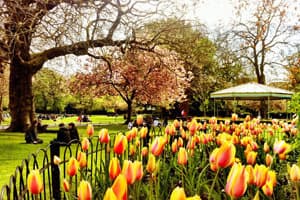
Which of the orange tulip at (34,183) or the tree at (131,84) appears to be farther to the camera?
the tree at (131,84)

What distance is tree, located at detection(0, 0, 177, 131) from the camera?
11.5 meters

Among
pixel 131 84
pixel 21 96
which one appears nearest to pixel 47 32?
pixel 21 96

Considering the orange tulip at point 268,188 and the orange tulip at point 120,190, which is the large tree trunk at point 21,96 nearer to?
the orange tulip at point 268,188

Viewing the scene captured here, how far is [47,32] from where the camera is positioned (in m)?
11.8

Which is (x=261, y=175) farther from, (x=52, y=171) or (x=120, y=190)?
(x=52, y=171)

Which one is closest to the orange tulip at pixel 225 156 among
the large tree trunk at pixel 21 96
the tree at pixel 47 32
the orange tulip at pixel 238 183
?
the orange tulip at pixel 238 183

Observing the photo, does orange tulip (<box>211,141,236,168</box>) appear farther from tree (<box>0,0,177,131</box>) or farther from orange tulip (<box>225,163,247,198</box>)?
tree (<box>0,0,177,131</box>)

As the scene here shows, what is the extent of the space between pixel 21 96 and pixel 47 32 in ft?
27.9

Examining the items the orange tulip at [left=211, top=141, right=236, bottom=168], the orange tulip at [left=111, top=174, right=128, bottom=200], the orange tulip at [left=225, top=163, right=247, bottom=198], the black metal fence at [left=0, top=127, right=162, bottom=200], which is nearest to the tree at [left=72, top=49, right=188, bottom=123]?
the black metal fence at [left=0, top=127, right=162, bottom=200]

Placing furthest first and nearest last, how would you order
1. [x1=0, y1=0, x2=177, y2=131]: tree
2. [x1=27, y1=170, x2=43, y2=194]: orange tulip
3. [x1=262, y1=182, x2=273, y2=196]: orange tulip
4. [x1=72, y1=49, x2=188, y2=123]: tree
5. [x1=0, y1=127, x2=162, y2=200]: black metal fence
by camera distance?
[x1=72, y1=49, x2=188, y2=123]: tree < [x1=0, y1=0, x2=177, y2=131]: tree < [x1=0, y1=127, x2=162, y2=200]: black metal fence < [x1=262, y1=182, x2=273, y2=196]: orange tulip < [x1=27, y1=170, x2=43, y2=194]: orange tulip

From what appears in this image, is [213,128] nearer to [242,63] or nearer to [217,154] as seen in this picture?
[217,154]

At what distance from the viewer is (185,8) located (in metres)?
18.4

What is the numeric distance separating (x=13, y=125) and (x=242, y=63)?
1941 centimetres

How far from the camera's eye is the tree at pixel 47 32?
11.5 meters
